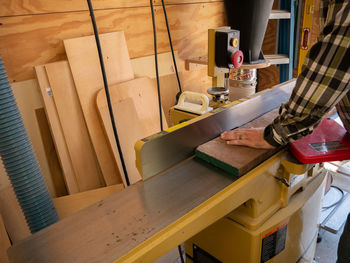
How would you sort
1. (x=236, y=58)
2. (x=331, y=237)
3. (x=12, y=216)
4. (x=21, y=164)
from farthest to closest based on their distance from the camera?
(x=331, y=237)
(x=12, y=216)
(x=236, y=58)
(x=21, y=164)

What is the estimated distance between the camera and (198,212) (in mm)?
775

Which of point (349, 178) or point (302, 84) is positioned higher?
point (302, 84)

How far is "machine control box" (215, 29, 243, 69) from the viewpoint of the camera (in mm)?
1446

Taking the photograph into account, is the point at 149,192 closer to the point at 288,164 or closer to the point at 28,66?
the point at 288,164

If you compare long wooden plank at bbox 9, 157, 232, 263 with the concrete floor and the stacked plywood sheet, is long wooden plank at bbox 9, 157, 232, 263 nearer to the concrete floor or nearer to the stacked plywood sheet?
the stacked plywood sheet

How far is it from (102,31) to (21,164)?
101 centimetres

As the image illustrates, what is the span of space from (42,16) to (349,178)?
2.11 meters

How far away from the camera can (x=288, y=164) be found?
996 millimetres

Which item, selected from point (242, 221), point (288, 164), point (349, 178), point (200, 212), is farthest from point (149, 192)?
point (349, 178)

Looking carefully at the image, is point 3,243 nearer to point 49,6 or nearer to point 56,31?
point 56,31

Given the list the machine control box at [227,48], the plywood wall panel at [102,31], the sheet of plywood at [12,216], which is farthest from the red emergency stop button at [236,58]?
the sheet of plywood at [12,216]

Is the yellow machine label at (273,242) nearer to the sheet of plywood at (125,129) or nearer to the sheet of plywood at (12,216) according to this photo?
the sheet of plywood at (125,129)

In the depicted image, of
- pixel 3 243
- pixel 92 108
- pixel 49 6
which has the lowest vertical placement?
pixel 3 243

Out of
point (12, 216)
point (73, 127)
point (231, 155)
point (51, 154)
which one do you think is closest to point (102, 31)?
point (73, 127)
